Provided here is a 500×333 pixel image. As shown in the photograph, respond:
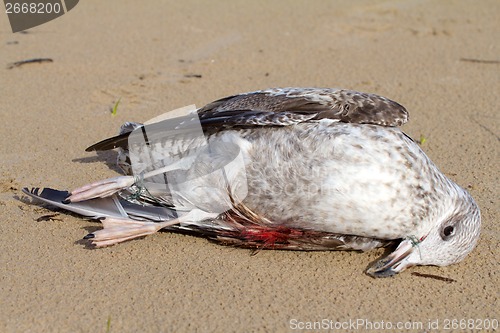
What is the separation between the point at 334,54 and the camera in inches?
288

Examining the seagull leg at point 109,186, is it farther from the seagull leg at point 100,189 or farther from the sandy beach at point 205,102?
the sandy beach at point 205,102

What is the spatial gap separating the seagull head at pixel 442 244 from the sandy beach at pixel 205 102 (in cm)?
8

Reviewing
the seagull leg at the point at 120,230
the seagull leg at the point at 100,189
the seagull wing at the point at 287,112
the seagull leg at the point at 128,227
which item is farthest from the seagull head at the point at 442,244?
the seagull leg at the point at 100,189

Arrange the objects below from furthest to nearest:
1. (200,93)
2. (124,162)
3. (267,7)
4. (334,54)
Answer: (267,7) < (334,54) < (200,93) < (124,162)

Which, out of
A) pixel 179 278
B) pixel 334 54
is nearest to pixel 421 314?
pixel 179 278

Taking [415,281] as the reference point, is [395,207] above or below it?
above

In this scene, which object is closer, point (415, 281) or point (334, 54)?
point (415, 281)

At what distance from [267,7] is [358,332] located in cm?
569

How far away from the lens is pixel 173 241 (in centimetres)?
418

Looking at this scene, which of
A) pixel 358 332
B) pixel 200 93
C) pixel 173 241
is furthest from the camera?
pixel 200 93

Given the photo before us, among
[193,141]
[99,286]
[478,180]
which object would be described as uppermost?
[193,141]

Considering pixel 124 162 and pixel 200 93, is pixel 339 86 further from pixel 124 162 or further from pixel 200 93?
pixel 124 162

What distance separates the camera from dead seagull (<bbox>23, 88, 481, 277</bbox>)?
3908 millimetres

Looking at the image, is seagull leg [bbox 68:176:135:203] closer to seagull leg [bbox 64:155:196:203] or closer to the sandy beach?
seagull leg [bbox 64:155:196:203]
